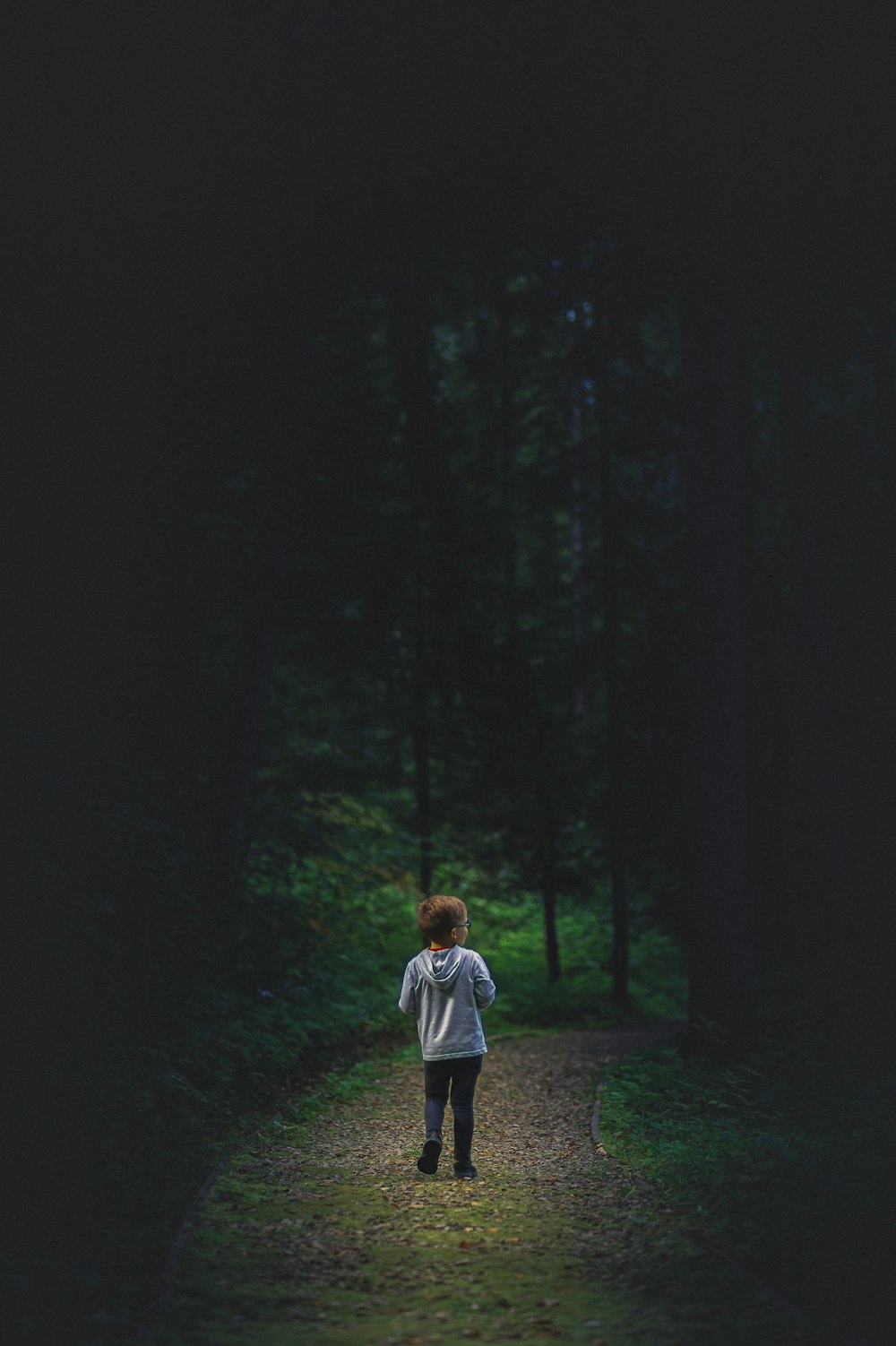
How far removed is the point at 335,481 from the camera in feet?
39.5

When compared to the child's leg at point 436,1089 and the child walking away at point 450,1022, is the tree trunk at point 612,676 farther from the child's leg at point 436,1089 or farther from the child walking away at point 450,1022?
the child's leg at point 436,1089

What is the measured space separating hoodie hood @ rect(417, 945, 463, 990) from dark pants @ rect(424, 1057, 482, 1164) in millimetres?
470

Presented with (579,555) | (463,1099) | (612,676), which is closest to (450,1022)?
(463,1099)

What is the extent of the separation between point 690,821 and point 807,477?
13.8 ft

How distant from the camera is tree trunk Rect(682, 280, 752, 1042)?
1044 centimetres

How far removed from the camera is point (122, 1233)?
538 centimetres

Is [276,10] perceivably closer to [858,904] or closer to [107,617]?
[107,617]

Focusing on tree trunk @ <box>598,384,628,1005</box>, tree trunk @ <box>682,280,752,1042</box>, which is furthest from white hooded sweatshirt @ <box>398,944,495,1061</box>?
tree trunk @ <box>598,384,628,1005</box>

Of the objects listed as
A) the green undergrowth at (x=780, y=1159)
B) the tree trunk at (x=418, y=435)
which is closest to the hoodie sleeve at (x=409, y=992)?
the green undergrowth at (x=780, y=1159)

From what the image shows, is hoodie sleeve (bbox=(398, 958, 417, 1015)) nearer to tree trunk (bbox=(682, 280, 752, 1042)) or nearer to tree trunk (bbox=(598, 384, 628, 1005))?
tree trunk (bbox=(682, 280, 752, 1042))

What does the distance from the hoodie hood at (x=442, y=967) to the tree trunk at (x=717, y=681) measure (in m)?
4.42

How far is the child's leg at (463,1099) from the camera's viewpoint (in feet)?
22.0

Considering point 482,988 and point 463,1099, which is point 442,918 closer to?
point 482,988

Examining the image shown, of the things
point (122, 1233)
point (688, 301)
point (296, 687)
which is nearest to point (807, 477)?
point (688, 301)
